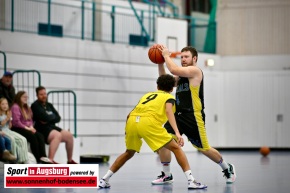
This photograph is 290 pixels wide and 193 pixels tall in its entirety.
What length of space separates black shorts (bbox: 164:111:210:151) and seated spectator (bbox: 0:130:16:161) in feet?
14.4

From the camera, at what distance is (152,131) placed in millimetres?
9875

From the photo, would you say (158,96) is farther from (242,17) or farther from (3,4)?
(242,17)

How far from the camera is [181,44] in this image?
870 inches

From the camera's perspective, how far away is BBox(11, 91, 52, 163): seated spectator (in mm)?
14664

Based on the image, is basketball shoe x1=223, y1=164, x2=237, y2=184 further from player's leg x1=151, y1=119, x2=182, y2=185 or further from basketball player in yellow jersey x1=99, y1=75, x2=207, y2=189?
basketball player in yellow jersey x1=99, y1=75, x2=207, y2=189

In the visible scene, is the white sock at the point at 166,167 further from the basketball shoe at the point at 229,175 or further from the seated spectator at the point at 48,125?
the seated spectator at the point at 48,125

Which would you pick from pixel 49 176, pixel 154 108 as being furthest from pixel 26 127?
pixel 154 108

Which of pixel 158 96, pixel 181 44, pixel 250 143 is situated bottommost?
pixel 250 143

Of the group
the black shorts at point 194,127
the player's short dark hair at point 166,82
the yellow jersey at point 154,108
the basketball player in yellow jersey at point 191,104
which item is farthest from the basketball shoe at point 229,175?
the player's short dark hair at point 166,82

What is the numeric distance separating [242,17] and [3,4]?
10080 mm

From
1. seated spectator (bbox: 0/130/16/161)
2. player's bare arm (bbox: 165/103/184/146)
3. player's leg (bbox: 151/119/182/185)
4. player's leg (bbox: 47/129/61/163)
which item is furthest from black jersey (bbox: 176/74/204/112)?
player's leg (bbox: 47/129/61/163)

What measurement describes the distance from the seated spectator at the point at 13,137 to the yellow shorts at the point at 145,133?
4680 millimetres

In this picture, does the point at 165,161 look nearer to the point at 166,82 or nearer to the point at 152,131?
the point at 152,131

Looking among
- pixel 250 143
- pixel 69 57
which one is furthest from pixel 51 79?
pixel 250 143
